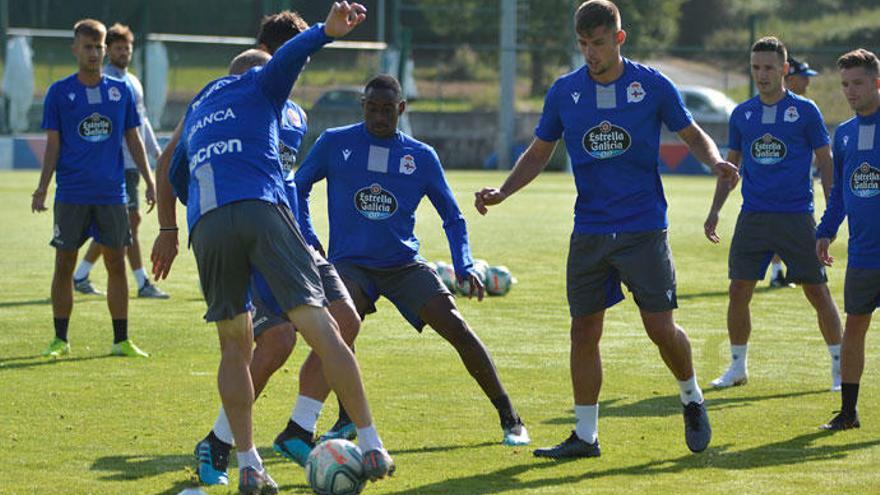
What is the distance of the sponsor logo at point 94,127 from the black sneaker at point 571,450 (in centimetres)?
497

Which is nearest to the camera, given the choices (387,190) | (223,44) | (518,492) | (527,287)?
(518,492)

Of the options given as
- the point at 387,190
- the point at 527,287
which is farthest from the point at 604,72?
the point at 527,287

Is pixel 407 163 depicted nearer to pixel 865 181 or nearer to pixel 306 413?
pixel 306 413

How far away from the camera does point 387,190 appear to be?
314 inches

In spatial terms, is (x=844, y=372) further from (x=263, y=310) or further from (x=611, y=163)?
(x=263, y=310)

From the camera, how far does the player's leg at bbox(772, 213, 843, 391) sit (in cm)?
977

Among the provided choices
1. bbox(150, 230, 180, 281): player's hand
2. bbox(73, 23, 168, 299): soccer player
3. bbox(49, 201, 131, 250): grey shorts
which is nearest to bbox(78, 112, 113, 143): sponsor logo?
bbox(49, 201, 131, 250): grey shorts

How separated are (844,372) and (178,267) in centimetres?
972

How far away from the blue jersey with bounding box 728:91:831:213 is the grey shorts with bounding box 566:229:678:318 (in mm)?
2538

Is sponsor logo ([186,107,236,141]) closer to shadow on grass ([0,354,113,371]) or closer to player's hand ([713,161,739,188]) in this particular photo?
player's hand ([713,161,739,188])

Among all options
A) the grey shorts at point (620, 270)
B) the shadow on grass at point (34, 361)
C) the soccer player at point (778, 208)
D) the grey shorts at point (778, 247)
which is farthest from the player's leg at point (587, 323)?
the shadow on grass at point (34, 361)

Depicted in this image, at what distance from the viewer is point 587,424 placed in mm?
7605

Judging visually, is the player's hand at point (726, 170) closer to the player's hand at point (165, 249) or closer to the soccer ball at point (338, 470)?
the soccer ball at point (338, 470)

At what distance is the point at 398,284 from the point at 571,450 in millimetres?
1258
